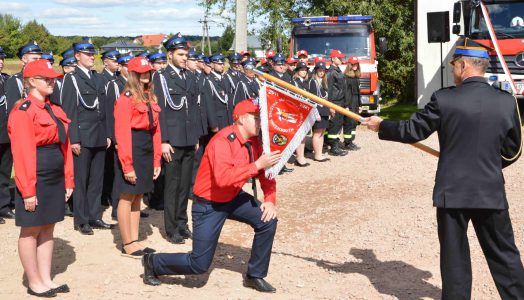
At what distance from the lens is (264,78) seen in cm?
536

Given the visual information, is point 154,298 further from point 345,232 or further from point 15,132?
point 345,232

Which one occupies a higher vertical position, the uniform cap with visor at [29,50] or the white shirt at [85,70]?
the uniform cap with visor at [29,50]

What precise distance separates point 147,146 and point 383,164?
657 cm

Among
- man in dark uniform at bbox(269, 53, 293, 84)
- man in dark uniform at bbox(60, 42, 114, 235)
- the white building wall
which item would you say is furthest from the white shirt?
the white building wall

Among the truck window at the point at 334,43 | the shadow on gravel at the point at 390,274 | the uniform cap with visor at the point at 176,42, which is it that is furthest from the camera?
the truck window at the point at 334,43

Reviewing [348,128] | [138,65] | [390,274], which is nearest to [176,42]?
[138,65]

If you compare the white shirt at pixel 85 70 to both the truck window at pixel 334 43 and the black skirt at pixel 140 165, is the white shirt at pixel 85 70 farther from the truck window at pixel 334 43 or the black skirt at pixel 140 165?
the truck window at pixel 334 43

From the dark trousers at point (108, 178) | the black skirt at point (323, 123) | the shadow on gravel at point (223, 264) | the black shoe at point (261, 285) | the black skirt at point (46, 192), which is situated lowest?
the shadow on gravel at point (223, 264)

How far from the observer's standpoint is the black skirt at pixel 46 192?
527cm

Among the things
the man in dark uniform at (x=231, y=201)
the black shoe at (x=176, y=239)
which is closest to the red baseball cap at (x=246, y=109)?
the man in dark uniform at (x=231, y=201)

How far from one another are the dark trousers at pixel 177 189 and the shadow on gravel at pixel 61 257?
1100mm

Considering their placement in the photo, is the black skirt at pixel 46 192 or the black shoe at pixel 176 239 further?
the black shoe at pixel 176 239

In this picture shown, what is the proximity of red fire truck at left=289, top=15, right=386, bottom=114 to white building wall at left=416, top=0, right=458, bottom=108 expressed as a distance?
1141 mm

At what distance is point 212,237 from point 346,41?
1299 cm
